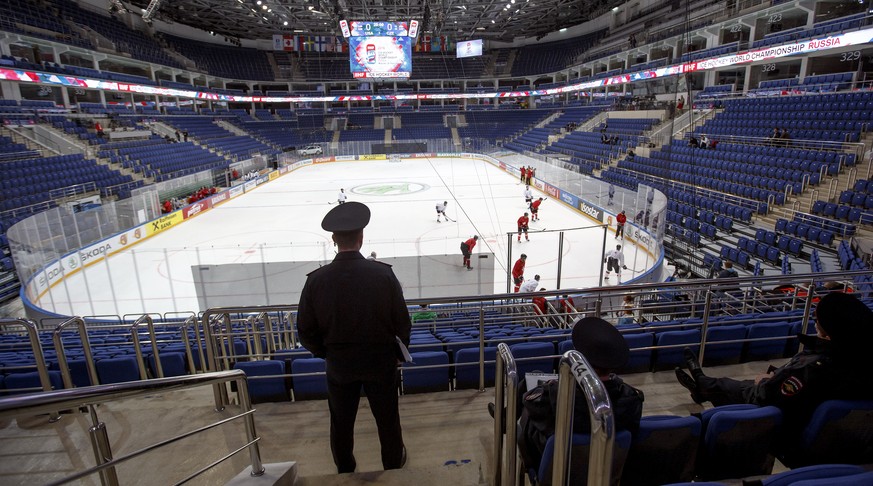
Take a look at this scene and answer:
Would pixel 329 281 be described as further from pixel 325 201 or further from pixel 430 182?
pixel 430 182

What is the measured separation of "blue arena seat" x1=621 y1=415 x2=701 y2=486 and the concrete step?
35.5 inches

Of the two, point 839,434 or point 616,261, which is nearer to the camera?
point 839,434

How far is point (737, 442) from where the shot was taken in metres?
2.51

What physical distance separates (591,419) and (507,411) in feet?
2.76

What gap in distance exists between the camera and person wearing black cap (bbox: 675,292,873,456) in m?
2.43

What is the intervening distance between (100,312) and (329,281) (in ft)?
40.4

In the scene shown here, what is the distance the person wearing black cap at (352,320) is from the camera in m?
2.52

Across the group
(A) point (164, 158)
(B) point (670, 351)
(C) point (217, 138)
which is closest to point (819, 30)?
(B) point (670, 351)

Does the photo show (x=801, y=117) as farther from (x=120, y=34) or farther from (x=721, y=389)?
(x=120, y=34)

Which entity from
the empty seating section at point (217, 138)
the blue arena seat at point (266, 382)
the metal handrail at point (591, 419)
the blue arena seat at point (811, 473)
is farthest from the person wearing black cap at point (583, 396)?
the empty seating section at point (217, 138)

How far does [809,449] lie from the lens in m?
2.49

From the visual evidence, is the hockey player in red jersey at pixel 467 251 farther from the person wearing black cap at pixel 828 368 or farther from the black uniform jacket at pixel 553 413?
the black uniform jacket at pixel 553 413

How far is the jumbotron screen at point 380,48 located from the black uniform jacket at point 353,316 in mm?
37812

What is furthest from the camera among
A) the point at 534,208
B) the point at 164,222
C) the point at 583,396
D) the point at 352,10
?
the point at 352,10
